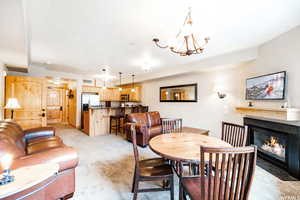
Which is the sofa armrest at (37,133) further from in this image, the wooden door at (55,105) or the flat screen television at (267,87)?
the wooden door at (55,105)

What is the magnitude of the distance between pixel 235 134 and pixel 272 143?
168cm

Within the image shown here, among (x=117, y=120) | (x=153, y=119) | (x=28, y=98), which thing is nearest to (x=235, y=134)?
(x=153, y=119)

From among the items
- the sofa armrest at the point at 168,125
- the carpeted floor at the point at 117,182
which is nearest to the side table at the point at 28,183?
the carpeted floor at the point at 117,182

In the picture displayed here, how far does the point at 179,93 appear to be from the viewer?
5.91 metres

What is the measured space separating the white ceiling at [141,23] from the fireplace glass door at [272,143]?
2112 mm

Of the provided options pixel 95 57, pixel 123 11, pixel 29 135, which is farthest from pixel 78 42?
pixel 29 135

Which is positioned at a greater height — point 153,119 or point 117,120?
point 153,119

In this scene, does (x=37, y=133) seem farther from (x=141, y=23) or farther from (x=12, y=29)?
(x=141, y=23)

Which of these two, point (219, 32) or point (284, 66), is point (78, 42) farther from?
point (284, 66)

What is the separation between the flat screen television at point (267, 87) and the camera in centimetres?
272

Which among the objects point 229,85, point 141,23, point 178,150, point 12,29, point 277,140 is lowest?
point 277,140

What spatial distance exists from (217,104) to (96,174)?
13.4 feet

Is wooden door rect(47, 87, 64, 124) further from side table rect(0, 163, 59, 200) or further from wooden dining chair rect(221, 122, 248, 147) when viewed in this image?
wooden dining chair rect(221, 122, 248, 147)

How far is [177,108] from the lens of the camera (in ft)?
19.7
